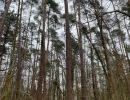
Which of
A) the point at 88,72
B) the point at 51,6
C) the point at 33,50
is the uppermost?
the point at 51,6

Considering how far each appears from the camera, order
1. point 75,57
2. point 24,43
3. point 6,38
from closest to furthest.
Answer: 1. point 6,38
2. point 24,43
3. point 75,57

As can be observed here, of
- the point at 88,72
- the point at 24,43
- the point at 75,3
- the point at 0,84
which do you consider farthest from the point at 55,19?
the point at 0,84

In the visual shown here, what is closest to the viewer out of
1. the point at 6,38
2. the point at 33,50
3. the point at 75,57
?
the point at 6,38

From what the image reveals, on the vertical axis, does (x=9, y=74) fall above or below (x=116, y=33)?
below

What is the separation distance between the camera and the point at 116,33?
16297 millimetres

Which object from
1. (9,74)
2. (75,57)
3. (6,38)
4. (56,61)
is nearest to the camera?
(9,74)

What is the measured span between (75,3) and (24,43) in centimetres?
610

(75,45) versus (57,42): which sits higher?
(57,42)

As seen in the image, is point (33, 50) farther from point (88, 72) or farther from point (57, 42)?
point (88, 72)

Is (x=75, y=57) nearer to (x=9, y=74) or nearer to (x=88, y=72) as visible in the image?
(x=88, y=72)

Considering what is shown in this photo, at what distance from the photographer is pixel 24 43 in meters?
15.7

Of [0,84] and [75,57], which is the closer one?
[0,84]

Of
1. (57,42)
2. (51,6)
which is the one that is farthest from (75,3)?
(57,42)

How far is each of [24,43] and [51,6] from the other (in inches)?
175
